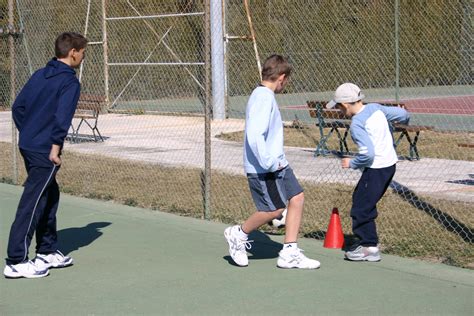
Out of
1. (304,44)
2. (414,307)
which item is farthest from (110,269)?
(304,44)

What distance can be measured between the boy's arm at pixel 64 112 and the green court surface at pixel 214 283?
1.02 meters

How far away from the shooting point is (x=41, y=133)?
6508 mm

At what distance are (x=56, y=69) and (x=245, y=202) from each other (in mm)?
3572

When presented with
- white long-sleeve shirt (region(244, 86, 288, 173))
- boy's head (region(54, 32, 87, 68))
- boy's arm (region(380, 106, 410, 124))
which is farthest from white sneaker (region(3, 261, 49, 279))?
boy's arm (region(380, 106, 410, 124))

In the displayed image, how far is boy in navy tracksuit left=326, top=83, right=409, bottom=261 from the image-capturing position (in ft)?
21.8

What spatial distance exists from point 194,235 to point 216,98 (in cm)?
1213

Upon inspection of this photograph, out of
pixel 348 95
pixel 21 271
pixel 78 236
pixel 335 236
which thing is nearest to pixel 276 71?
pixel 348 95

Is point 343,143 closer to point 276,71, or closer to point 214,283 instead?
point 276,71

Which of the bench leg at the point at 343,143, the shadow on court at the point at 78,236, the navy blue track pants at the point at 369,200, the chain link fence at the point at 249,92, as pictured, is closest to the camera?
the navy blue track pants at the point at 369,200

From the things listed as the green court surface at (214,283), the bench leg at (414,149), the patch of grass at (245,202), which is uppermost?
the bench leg at (414,149)

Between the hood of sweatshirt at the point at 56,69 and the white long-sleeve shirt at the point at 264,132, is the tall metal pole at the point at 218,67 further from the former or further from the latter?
the white long-sleeve shirt at the point at 264,132

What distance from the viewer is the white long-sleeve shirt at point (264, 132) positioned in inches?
252

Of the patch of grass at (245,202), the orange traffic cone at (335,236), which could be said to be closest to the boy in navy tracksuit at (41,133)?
the orange traffic cone at (335,236)

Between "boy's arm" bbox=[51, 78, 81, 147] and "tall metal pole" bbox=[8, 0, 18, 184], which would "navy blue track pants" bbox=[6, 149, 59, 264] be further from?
"tall metal pole" bbox=[8, 0, 18, 184]
